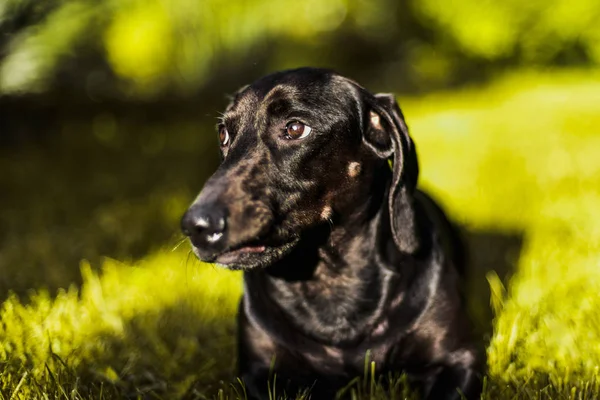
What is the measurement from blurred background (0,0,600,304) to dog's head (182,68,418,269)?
112 centimetres

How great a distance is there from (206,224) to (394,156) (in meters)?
0.99

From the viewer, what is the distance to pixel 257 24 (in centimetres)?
1334

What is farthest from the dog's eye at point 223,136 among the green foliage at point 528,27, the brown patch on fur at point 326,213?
the green foliage at point 528,27

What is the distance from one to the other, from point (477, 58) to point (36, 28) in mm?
13431

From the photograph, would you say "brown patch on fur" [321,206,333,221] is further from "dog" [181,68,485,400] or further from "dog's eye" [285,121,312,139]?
"dog's eye" [285,121,312,139]

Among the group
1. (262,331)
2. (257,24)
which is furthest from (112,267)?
(257,24)

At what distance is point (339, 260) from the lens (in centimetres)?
325

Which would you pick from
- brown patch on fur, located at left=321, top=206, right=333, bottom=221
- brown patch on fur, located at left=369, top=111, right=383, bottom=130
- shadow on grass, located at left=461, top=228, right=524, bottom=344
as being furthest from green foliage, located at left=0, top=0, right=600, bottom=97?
shadow on grass, located at left=461, top=228, right=524, bottom=344

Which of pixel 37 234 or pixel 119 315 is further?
pixel 37 234

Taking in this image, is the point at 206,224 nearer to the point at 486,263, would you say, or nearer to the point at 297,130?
the point at 297,130

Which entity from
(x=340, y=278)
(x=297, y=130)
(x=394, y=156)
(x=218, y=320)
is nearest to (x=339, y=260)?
(x=340, y=278)

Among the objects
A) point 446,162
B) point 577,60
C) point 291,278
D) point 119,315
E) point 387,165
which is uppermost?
point 387,165

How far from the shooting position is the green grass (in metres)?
3.16

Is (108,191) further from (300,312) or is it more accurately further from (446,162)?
(300,312)
